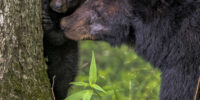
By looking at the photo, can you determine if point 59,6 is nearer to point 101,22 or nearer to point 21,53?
point 101,22

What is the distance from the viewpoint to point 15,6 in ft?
7.72

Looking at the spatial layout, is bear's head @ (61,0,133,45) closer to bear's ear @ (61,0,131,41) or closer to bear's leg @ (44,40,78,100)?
bear's ear @ (61,0,131,41)

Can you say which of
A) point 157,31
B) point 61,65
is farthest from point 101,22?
point 61,65

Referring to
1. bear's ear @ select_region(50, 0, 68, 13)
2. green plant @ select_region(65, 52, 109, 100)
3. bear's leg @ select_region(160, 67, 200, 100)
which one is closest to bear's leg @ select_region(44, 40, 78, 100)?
bear's ear @ select_region(50, 0, 68, 13)

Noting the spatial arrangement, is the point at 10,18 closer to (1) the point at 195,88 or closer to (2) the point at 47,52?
(2) the point at 47,52

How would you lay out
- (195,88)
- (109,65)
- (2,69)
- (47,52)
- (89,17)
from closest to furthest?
(2,69)
(195,88)
(89,17)
(47,52)
(109,65)

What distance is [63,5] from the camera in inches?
108

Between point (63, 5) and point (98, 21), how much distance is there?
1.09ft

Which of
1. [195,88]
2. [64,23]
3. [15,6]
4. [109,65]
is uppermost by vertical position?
[15,6]

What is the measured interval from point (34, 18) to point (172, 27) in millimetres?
1099

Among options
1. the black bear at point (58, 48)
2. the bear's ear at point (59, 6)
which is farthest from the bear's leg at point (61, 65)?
the bear's ear at point (59, 6)

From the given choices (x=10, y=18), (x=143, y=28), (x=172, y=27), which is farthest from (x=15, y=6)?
(x=172, y=27)

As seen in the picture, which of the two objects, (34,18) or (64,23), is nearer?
(34,18)

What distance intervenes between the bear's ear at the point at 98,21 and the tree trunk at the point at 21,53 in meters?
0.39
